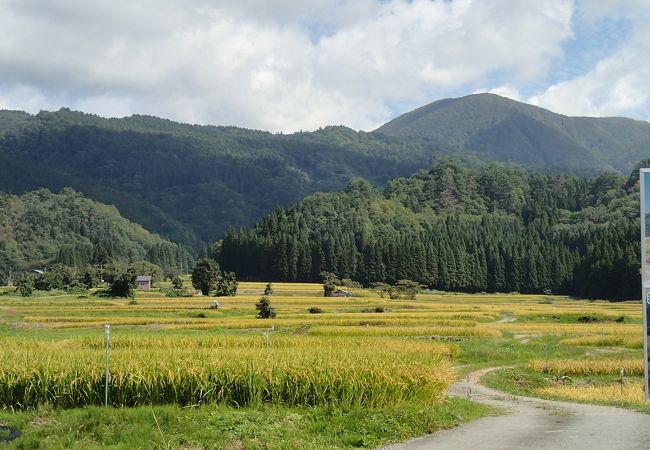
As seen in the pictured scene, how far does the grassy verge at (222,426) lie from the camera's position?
54.7ft

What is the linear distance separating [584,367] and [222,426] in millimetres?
27052

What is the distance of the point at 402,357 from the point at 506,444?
22.4 feet

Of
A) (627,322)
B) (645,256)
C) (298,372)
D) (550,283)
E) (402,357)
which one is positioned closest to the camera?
(645,256)

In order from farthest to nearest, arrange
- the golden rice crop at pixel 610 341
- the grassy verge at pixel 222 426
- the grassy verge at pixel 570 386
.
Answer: the golden rice crop at pixel 610 341 < the grassy verge at pixel 570 386 < the grassy verge at pixel 222 426

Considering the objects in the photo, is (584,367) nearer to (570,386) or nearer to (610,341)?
(570,386)

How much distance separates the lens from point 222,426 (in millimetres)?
17500

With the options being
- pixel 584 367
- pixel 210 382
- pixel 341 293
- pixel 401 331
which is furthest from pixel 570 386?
pixel 341 293

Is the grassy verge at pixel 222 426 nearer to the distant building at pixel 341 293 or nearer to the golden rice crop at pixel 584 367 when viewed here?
the golden rice crop at pixel 584 367

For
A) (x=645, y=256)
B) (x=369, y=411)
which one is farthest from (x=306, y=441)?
(x=645, y=256)

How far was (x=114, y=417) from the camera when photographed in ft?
59.6

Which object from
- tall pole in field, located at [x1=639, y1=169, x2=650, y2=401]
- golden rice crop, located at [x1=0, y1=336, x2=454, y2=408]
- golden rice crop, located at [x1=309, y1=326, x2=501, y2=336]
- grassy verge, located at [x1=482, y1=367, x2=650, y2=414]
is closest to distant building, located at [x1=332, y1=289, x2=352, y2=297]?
golden rice crop, located at [x1=309, y1=326, x2=501, y2=336]

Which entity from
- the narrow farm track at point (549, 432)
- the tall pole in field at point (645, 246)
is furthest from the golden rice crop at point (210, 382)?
the tall pole in field at point (645, 246)

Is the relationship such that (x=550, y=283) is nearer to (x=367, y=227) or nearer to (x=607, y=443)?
(x=367, y=227)

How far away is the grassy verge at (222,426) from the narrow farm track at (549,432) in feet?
2.63
